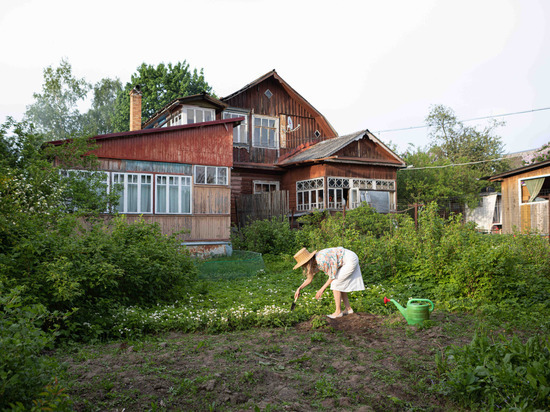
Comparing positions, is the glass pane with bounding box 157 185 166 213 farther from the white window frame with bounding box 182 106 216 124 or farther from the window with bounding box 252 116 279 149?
the window with bounding box 252 116 279 149

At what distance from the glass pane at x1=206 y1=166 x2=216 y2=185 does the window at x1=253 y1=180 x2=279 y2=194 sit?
21.2 ft

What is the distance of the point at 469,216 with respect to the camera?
2941cm

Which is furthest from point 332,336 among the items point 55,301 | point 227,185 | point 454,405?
point 227,185

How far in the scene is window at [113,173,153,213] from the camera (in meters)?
13.8

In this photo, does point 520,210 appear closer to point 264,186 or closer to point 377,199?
point 377,199

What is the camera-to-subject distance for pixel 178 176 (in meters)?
14.6

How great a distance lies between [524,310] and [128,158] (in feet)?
38.2

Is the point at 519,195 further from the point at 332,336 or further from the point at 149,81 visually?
the point at 149,81

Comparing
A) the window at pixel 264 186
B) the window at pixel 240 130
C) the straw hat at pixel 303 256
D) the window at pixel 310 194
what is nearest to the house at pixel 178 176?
the window at pixel 310 194

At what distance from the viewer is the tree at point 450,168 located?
27.3 metres

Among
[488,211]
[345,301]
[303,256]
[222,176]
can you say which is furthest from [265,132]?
[488,211]

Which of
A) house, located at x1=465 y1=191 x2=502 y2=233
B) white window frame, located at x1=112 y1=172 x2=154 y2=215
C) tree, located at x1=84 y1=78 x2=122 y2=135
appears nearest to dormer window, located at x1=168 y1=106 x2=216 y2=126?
white window frame, located at x1=112 y1=172 x2=154 y2=215

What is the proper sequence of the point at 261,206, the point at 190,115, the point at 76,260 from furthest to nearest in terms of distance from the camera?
1. the point at 190,115
2. the point at 261,206
3. the point at 76,260

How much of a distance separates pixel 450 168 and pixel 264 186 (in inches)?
553
